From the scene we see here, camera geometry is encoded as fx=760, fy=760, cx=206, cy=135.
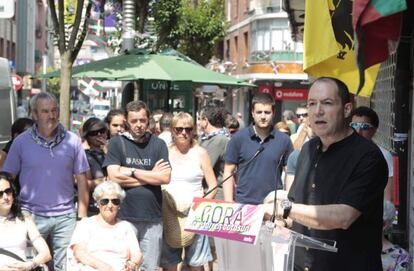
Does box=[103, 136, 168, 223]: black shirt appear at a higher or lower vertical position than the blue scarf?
lower

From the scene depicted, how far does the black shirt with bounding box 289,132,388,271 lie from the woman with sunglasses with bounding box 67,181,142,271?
275 centimetres

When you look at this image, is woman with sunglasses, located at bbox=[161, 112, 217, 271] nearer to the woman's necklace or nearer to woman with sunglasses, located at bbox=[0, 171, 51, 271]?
woman with sunglasses, located at bbox=[0, 171, 51, 271]

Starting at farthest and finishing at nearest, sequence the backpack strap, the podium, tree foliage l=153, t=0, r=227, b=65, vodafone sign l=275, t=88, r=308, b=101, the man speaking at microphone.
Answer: vodafone sign l=275, t=88, r=308, b=101 → tree foliage l=153, t=0, r=227, b=65 → the man speaking at microphone → the backpack strap → the podium

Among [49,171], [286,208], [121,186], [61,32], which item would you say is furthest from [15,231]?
[61,32]

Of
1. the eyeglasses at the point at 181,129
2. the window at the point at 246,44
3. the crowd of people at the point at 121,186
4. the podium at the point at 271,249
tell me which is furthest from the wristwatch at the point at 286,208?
the window at the point at 246,44

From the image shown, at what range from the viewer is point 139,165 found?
664cm

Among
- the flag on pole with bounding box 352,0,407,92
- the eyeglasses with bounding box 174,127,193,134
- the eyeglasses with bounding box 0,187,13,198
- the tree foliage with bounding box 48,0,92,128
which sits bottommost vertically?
the eyeglasses with bounding box 0,187,13,198

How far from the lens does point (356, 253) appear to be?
144 inches

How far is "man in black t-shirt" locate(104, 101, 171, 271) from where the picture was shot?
21.5 feet

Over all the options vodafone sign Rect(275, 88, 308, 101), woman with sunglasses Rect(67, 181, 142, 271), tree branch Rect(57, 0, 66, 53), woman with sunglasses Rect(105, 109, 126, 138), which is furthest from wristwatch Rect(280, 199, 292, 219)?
vodafone sign Rect(275, 88, 308, 101)

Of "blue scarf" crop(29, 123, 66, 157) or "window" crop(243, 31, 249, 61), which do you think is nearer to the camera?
"blue scarf" crop(29, 123, 66, 157)

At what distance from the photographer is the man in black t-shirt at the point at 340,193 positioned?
11.8 ft

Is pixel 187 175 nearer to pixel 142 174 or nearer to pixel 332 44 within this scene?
pixel 142 174

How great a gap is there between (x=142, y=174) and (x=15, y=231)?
1.15 meters
